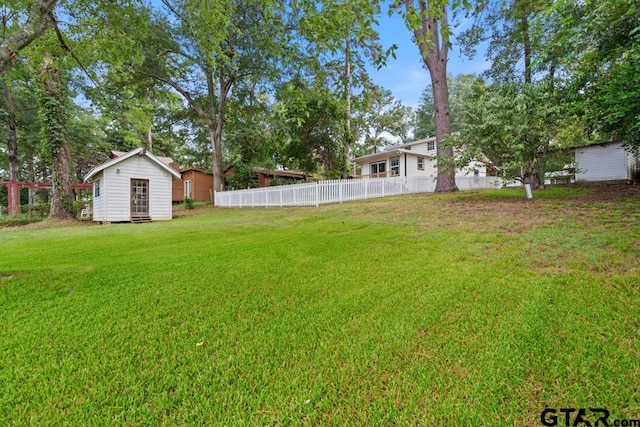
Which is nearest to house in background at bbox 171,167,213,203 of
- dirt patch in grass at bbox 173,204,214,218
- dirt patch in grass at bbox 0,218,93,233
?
dirt patch in grass at bbox 173,204,214,218

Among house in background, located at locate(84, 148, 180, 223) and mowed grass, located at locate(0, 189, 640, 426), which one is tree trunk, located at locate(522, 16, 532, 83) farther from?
house in background, located at locate(84, 148, 180, 223)

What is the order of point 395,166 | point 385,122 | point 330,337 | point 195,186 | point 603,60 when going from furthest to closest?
point 385,122
point 195,186
point 395,166
point 603,60
point 330,337

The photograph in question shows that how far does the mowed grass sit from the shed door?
9.37 meters

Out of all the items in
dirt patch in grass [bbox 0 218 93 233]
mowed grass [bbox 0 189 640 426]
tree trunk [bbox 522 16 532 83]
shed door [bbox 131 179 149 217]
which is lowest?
mowed grass [bbox 0 189 640 426]

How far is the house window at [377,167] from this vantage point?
23281mm

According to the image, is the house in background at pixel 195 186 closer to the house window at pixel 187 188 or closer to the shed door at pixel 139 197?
the house window at pixel 187 188

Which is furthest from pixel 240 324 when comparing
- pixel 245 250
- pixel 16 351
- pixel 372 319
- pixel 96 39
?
pixel 96 39

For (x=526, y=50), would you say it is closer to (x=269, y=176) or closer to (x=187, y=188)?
(x=269, y=176)

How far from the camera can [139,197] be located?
41.2 feet

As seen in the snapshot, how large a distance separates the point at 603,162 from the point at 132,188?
75.7ft

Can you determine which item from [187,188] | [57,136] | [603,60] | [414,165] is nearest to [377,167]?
[414,165]

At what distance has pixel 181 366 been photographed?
166 cm

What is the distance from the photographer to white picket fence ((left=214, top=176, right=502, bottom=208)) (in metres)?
13.1

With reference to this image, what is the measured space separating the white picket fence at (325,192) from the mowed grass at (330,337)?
9.15 meters
